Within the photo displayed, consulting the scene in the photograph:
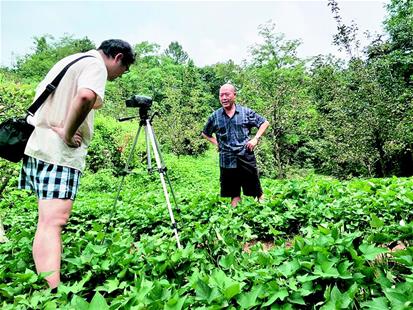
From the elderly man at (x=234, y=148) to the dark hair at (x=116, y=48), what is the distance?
1.97 metres

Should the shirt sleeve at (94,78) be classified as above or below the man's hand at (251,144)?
above

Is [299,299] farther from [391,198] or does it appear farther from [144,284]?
[391,198]

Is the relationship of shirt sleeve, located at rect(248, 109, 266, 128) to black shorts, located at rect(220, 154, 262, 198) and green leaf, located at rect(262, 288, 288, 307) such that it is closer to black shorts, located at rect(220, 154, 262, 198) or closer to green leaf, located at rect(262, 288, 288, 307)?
black shorts, located at rect(220, 154, 262, 198)

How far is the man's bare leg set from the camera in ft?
7.03

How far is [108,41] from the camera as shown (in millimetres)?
2562

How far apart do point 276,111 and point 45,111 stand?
12.2 meters

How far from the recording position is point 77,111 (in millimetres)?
2143

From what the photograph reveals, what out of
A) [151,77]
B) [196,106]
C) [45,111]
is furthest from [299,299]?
[151,77]

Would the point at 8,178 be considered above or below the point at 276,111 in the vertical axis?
below

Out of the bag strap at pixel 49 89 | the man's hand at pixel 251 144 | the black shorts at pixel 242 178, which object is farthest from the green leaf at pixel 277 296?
the black shorts at pixel 242 178

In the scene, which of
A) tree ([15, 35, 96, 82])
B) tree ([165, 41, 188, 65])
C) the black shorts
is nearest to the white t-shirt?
the black shorts

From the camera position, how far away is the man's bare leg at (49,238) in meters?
2.14

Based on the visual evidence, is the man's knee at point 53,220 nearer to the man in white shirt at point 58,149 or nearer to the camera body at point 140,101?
the man in white shirt at point 58,149

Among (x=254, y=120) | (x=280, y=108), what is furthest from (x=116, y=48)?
(x=280, y=108)
